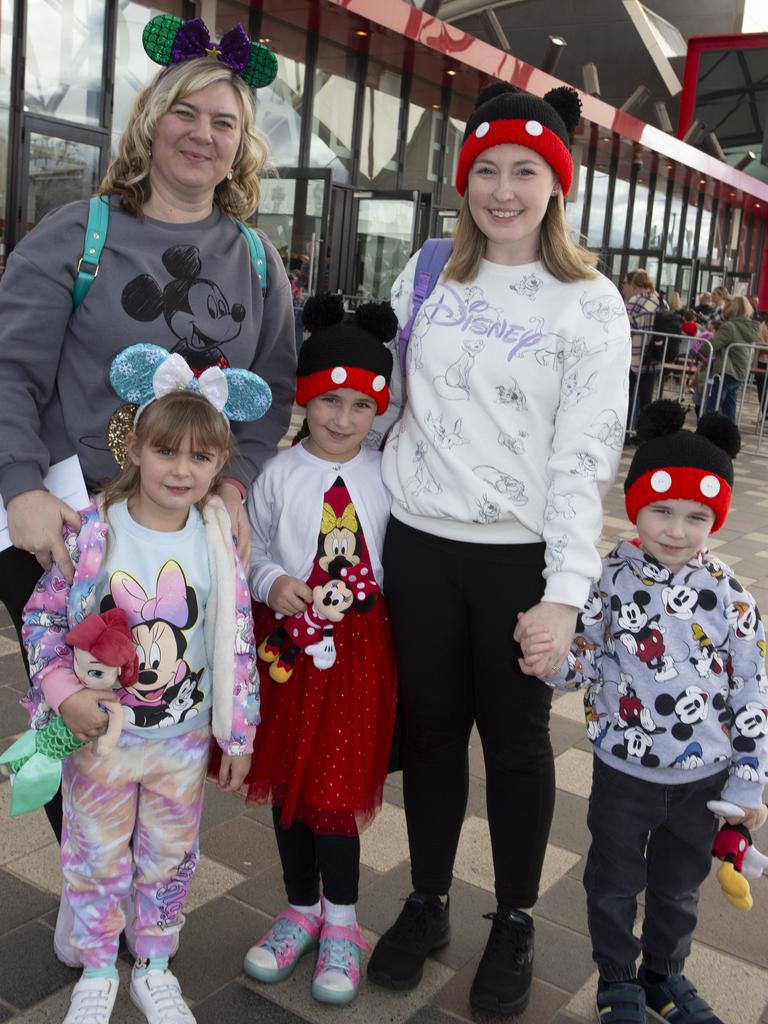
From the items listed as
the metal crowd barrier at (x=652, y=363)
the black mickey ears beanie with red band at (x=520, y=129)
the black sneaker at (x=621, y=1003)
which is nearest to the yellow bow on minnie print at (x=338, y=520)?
the black mickey ears beanie with red band at (x=520, y=129)

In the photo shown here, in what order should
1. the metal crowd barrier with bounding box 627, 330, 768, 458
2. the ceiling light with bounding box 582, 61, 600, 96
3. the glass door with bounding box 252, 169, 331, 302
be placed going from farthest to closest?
the ceiling light with bounding box 582, 61, 600, 96 → the glass door with bounding box 252, 169, 331, 302 → the metal crowd barrier with bounding box 627, 330, 768, 458

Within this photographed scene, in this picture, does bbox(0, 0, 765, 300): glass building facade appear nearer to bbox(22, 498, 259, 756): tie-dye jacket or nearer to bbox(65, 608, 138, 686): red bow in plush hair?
bbox(22, 498, 259, 756): tie-dye jacket

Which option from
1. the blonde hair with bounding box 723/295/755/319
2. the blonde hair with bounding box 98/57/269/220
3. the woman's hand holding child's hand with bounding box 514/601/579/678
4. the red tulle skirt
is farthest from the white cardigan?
the blonde hair with bounding box 723/295/755/319

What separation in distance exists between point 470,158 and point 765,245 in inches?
1388

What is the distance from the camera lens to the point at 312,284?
14.2 meters

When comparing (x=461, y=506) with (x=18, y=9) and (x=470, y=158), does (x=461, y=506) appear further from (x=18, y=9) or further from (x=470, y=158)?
(x=18, y=9)

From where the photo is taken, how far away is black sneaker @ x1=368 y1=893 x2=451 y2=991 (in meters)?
2.23

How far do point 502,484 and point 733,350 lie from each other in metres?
11.3

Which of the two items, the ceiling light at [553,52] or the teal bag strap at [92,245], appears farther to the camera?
the ceiling light at [553,52]

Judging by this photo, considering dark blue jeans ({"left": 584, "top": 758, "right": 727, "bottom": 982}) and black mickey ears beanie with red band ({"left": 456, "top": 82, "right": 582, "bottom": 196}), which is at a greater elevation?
black mickey ears beanie with red band ({"left": 456, "top": 82, "right": 582, "bottom": 196})

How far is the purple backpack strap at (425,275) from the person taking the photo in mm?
2256

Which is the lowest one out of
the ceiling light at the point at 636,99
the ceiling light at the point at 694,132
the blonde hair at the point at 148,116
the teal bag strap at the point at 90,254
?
the teal bag strap at the point at 90,254

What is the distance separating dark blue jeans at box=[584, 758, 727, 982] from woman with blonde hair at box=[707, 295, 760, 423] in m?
10.9

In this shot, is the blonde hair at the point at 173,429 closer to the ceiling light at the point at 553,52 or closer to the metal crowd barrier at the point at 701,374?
the metal crowd barrier at the point at 701,374
